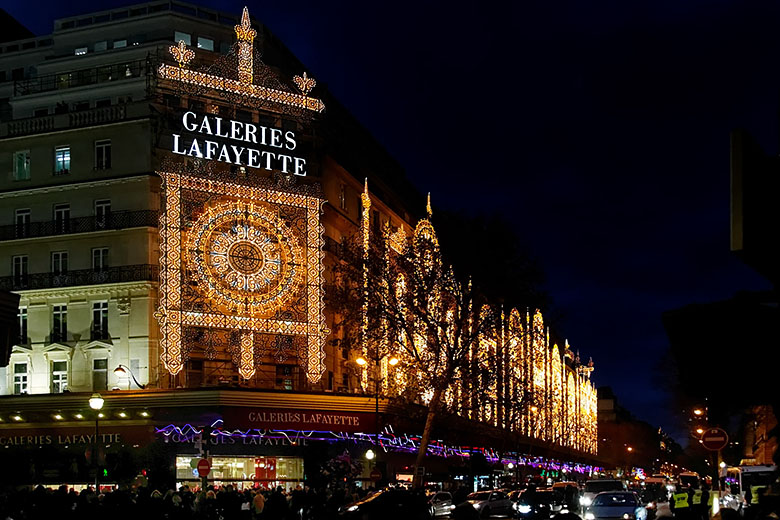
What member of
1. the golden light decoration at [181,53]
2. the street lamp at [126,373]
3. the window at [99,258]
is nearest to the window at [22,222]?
the window at [99,258]

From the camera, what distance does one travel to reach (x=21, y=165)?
5709cm

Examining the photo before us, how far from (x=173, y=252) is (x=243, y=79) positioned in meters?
9.90

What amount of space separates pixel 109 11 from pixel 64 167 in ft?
32.7

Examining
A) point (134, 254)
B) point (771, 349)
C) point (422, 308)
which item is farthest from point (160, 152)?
point (771, 349)

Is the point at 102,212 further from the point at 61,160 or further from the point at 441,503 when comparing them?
the point at 441,503

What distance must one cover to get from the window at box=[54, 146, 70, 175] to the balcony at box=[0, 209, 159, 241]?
2.66 metres

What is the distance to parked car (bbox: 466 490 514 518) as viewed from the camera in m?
Result: 51.5

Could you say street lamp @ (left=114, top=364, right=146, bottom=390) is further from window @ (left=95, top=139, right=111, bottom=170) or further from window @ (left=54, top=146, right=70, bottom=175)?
window @ (left=54, top=146, right=70, bottom=175)

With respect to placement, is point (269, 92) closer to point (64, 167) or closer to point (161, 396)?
point (64, 167)

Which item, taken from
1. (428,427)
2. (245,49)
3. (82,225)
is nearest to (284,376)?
(428,427)

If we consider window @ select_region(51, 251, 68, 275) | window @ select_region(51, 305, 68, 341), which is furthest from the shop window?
window @ select_region(51, 251, 68, 275)

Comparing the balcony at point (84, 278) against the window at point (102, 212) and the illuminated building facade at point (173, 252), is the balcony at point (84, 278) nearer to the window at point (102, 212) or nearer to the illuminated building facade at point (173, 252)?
the illuminated building facade at point (173, 252)

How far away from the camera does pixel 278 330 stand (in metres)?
54.4

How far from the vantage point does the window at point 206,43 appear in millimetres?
59312
